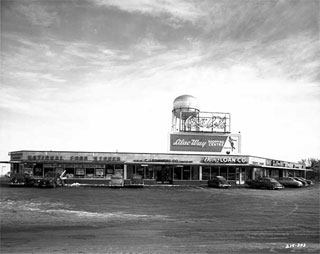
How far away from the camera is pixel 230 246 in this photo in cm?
949

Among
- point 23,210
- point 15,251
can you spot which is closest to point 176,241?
point 15,251

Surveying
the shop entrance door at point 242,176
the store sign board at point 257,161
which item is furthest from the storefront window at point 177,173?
the store sign board at point 257,161

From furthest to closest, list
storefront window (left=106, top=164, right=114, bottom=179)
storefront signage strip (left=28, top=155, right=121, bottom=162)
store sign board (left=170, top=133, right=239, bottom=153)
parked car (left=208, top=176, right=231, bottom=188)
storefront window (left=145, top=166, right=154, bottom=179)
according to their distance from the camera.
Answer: store sign board (left=170, top=133, right=239, bottom=153) < storefront window (left=145, top=166, right=154, bottom=179) < storefront window (left=106, top=164, right=114, bottom=179) < storefront signage strip (left=28, top=155, right=121, bottom=162) < parked car (left=208, top=176, right=231, bottom=188)

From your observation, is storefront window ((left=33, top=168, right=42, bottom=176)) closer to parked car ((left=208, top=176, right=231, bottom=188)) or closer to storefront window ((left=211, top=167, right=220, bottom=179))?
parked car ((left=208, top=176, right=231, bottom=188))

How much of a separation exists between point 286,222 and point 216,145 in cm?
3385

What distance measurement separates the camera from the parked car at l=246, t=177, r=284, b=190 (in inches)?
1435

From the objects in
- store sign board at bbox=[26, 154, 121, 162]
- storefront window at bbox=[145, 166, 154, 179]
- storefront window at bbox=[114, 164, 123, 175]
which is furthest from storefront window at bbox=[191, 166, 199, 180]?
store sign board at bbox=[26, 154, 121, 162]

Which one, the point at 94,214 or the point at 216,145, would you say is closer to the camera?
the point at 94,214

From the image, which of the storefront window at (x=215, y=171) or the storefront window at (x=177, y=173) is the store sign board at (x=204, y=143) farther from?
the storefront window at (x=177, y=173)

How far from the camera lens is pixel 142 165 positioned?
43719 millimetres

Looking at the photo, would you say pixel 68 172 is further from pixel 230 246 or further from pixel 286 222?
pixel 230 246

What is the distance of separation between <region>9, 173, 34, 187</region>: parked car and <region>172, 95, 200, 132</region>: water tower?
2297cm

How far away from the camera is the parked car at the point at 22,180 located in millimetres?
33406

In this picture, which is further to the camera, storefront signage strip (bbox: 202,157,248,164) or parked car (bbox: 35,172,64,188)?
storefront signage strip (bbox: 202,157,248,164)
